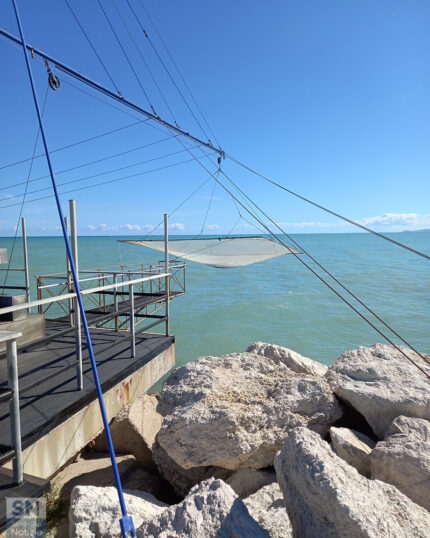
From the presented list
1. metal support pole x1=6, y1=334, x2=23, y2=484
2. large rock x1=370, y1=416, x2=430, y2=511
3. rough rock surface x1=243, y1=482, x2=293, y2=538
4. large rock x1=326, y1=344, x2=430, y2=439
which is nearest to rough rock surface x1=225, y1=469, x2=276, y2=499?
rough rock surface x1=243, y1=482, x2=293, y2=538

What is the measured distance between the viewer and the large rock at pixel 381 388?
353cm

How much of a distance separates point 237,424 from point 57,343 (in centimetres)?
363

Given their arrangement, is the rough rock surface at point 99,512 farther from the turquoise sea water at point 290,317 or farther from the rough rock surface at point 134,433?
the turquoise sea water at point 290,317

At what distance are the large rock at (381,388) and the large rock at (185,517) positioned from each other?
7.16ft

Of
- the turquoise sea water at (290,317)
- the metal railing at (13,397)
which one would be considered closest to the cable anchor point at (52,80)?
the metal railing at (13,397)

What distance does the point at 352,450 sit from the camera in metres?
3.07

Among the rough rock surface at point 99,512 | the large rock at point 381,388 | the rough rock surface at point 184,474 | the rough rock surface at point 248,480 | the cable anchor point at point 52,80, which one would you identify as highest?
the cable anchor point at point 52,80

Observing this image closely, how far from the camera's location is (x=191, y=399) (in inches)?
148

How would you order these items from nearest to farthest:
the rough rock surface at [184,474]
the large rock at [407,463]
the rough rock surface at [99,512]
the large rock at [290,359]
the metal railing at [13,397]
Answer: the metal railing at [13,397], the rough rock surface at [99,512], the large rock at [407,463], the rough rock surface at [184,474], the large rock at [290,359]

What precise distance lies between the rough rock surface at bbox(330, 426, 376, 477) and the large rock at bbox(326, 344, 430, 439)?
18.7 inches

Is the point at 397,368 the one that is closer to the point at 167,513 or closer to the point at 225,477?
the point at 225,477

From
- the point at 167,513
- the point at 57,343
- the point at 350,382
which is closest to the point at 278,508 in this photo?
the point at 167,513

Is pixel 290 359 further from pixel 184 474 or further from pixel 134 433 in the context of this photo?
pixel 134 433

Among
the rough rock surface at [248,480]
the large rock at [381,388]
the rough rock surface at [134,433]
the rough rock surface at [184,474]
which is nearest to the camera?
the rough rock surface at [248,480]
